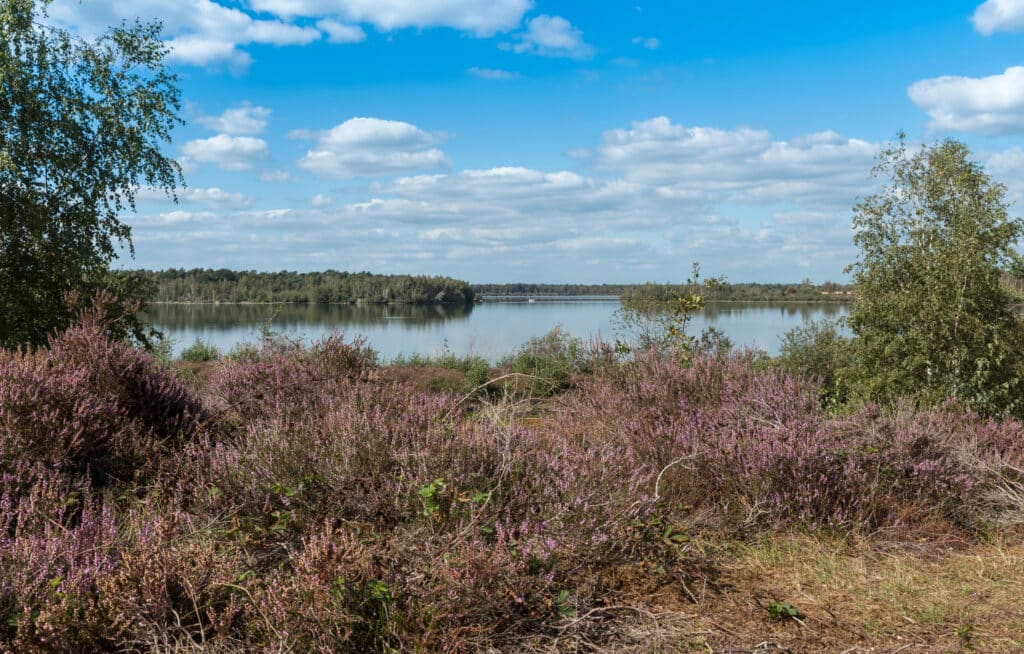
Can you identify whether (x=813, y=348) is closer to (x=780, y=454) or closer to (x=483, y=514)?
(x=780, y=454)

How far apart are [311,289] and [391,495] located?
10429 cm

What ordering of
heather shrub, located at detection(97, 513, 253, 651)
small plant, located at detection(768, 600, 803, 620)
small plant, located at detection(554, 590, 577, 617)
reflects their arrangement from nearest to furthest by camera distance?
heather shrub, located at detection(97, 513, 253, 651)
small plant, located at detection(554, 590, 577, 617)
small plant, located at detection(768, 600, 803, 620)

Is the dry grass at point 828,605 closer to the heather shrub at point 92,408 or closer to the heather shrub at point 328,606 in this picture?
the heather shrub at point 328,606

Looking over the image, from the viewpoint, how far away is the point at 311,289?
10381 cm

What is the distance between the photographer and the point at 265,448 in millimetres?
4180

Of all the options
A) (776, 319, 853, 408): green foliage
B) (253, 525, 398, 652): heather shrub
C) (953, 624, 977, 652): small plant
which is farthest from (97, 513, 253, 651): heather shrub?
(776, 319, 853, 408): green foliage

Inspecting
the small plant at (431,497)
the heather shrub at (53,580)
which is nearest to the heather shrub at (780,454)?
the small plant at (431,497)

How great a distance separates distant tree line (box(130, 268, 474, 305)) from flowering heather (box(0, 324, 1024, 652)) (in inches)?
3529

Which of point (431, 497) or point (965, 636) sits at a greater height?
point (431, 497)

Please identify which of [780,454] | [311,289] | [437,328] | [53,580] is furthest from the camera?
[311,289]

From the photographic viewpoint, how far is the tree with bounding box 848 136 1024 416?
13195mm

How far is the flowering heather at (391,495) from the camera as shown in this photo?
2.95m

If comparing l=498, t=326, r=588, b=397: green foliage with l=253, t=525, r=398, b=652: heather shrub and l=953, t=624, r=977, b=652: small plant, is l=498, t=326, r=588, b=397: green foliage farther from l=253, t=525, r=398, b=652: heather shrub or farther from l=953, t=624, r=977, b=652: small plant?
l=253, t=525, r=398, b=652: heather shrub

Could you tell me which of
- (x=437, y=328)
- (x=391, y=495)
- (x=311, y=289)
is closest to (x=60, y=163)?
(x=391, y=495)
